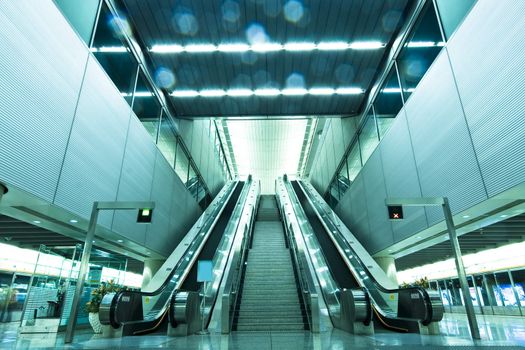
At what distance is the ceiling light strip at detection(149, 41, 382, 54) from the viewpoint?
408 inches

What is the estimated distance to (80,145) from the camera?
283 inches

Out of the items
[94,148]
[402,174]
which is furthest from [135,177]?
[402,174]

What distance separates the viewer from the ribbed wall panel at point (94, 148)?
6899mm

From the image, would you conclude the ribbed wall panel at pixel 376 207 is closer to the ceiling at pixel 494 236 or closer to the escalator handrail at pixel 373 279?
the escalator handrail at pixel 373 279

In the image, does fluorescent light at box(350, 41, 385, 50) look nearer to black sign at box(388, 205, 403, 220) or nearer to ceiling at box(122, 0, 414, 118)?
ceiling at box(122, 0, 414, 118)

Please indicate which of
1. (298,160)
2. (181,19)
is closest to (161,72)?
(181,19)

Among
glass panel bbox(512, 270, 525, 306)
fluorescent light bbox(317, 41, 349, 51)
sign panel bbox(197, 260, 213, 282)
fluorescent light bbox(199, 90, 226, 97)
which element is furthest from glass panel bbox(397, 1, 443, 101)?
glass panel bbox(512, 270, 525, 306)

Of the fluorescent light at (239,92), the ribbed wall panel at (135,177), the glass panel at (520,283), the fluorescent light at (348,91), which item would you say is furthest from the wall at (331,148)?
the glass panel at (520,283)

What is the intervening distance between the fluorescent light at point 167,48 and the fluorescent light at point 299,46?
3288 mm

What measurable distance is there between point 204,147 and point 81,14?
11.9 meters

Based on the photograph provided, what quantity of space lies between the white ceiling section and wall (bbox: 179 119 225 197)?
2810 millimetres

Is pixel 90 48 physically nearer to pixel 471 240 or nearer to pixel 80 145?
pixel 80 145

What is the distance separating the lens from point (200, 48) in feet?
34.4

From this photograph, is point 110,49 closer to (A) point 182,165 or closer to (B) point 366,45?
(A) point 182,165
